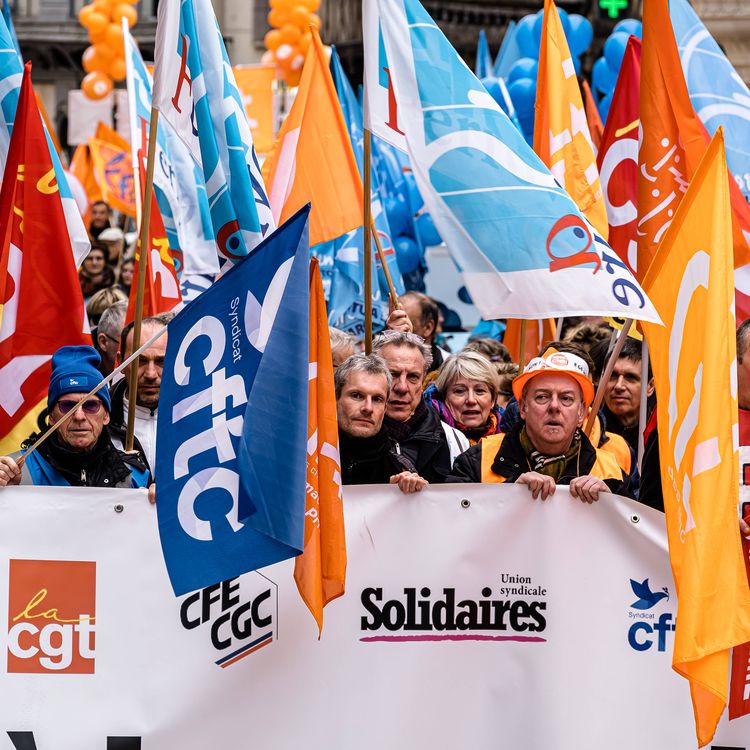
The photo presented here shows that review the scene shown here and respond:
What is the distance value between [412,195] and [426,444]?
306 inches

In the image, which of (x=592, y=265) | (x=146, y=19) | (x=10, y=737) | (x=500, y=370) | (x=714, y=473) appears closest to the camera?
(x=714, y=473)

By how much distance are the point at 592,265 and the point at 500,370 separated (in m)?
2.51

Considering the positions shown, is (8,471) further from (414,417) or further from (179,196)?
(179,196)

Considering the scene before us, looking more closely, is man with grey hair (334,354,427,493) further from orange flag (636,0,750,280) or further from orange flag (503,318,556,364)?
orange flag (503,318,556,364)

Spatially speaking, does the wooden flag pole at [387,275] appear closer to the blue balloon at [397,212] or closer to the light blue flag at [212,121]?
the light blue flag at [212,121]

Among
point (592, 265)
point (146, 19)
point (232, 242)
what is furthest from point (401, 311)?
point (146, 19)

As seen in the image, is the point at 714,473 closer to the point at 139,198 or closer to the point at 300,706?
the point at 300,706

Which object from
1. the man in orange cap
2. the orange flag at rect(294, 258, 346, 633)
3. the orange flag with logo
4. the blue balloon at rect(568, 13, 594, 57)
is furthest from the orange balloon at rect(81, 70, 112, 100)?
the orange flag with logo

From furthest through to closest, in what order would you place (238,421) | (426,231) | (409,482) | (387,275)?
(426,231), (387,275), (409,482), (238,421)

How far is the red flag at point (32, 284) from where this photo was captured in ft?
21.0

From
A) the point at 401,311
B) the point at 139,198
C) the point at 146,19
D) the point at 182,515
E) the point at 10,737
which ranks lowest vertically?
the point at 10,737

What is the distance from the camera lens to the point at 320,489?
5016 mm

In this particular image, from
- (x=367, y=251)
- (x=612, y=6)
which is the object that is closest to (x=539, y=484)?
(x=367, y=251)

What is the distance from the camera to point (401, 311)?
22.9 feet
